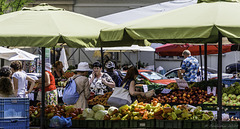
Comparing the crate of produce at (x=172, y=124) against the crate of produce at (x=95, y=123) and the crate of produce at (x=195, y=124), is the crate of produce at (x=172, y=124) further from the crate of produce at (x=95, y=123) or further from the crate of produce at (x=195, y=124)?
the crate of produce at (x=95, y=123)

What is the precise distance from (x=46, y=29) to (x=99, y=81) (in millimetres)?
4214

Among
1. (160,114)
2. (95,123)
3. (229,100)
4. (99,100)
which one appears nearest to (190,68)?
(99,100)

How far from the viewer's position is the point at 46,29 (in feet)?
26.7

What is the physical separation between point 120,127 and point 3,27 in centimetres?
269

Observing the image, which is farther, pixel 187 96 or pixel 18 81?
pixel 18 81

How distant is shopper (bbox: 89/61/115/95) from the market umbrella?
3.72 m

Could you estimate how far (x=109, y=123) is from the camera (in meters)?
8.20

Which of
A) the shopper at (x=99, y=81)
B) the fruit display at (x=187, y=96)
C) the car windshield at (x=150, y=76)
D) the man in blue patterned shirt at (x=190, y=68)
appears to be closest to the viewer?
the fruit display at (x=187, y=96)

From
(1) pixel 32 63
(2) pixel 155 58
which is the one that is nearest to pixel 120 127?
(1) pixel 32 63

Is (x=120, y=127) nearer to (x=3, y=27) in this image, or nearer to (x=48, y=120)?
(x=48, y=120)

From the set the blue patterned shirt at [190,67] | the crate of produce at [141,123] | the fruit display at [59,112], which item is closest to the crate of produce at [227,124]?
the crate of produce at [141,123]

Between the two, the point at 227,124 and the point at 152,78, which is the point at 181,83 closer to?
the point at 227,124

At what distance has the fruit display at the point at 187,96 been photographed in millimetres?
10184

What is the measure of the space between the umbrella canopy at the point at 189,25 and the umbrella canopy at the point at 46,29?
1.81 ft
